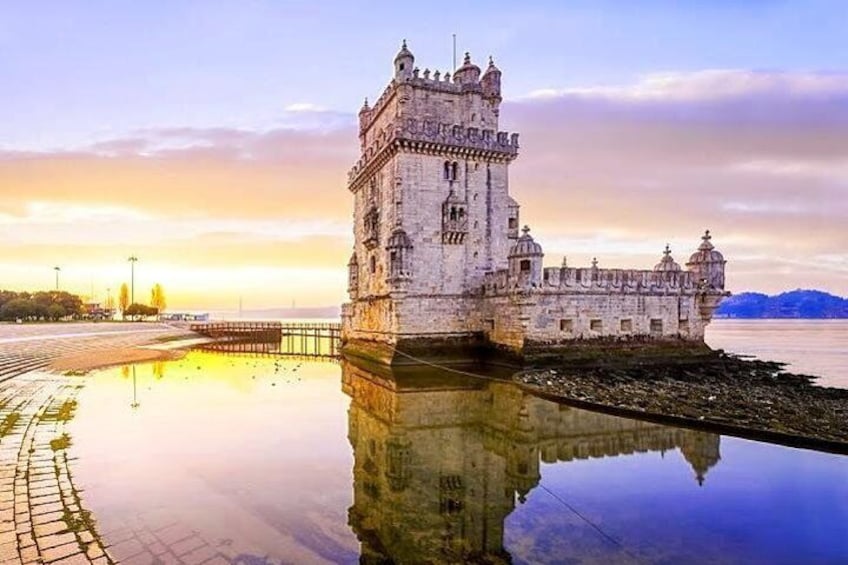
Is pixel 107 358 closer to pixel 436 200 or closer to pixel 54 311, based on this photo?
pixel 436 200

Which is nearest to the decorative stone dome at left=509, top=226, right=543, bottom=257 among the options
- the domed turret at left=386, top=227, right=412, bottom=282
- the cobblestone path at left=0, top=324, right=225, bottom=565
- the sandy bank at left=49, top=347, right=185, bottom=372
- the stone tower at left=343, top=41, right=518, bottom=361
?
the stone tower at left=343, top=41, right=518, bottom=361

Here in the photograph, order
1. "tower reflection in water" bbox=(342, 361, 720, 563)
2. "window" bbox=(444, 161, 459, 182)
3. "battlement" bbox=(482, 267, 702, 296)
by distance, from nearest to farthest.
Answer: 1. "tower reflection in water" bbox=(342, 361, 720, 563)
2. "battlement" bbox=(482, 267, 702, 296)
3. "window" bbox=(444, 161, 459, 182)

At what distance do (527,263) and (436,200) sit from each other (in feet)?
23.4

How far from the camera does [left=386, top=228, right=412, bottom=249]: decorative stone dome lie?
31.8 meters

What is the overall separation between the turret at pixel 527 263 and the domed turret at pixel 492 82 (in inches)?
418

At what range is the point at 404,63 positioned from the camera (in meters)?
33.6

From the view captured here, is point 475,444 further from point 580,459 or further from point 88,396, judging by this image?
point 88,396

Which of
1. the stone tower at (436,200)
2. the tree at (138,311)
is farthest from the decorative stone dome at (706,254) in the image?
the tree at (138,311)

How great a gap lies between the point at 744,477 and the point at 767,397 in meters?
10.8

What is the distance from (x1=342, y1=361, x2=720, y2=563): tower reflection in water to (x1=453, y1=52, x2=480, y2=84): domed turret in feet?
68.3

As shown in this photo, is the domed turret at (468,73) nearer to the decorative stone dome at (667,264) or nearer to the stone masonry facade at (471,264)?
the stone masonry facade at (471,264)

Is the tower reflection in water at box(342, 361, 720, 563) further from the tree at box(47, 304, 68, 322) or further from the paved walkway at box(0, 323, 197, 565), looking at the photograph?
the tree at box(47, 304, 68, 322)

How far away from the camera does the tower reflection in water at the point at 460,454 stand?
28.4ft

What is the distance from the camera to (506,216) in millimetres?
35344
